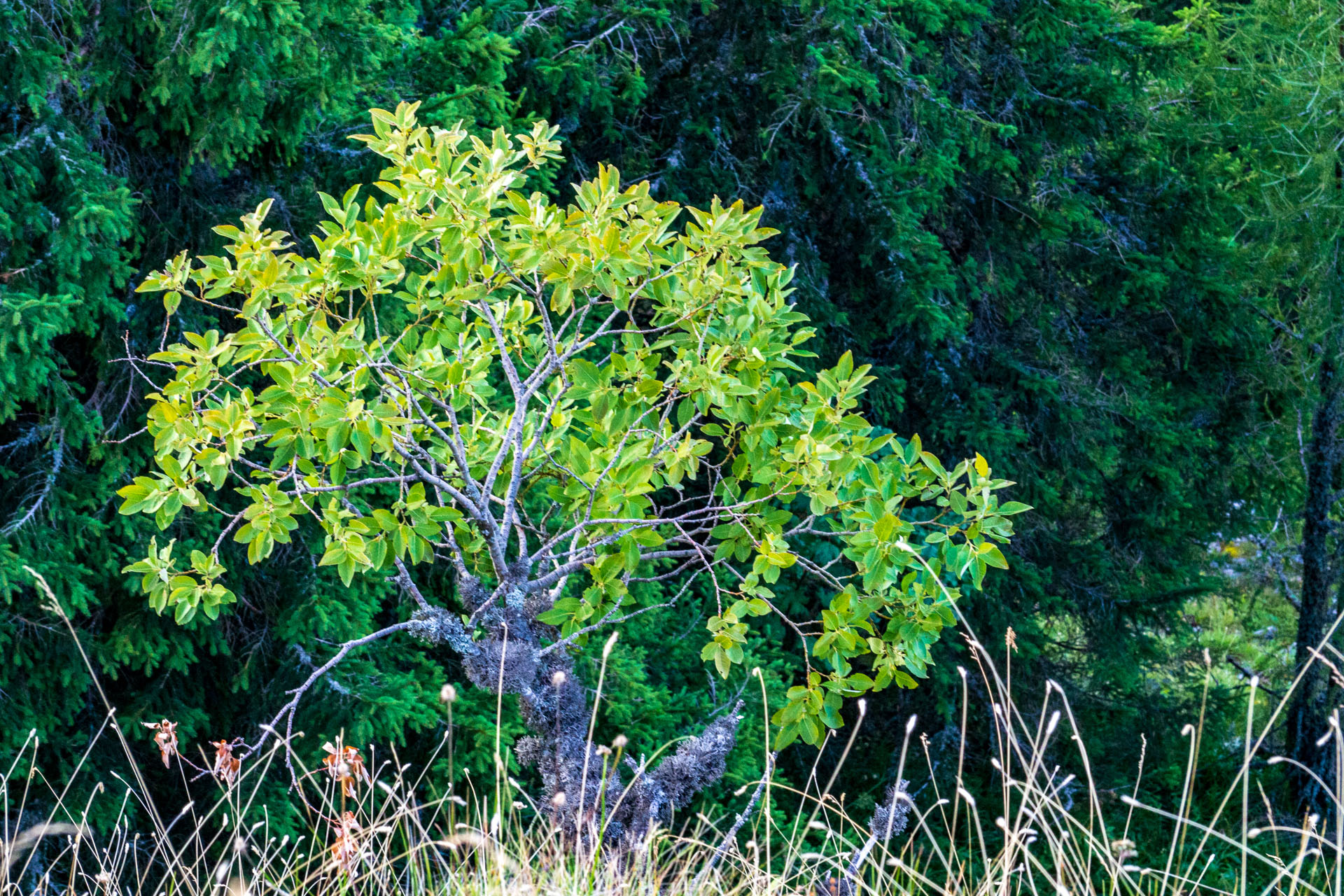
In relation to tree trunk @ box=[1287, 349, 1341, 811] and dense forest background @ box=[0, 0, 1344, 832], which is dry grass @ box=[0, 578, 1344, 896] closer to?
dense forest background @ box=[0, 0, 1344, 832]

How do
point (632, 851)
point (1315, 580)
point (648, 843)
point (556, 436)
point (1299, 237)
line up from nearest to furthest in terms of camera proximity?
point (648, 843), point (632, 851), point (556, 436), point (1299, 237), point (1315, 580)

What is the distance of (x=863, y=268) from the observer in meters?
7.34

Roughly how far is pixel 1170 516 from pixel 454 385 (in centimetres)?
728

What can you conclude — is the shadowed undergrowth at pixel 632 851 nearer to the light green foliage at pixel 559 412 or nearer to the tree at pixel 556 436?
the tree at pixel 556 436

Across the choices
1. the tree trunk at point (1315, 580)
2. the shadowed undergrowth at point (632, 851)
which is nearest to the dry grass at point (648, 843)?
the shadowed undergrowth at point (632, 851)

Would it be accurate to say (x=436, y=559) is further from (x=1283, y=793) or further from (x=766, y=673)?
(x=1283, y=793)

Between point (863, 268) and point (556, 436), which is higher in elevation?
point (556, 436)

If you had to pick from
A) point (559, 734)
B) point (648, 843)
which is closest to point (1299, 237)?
point (559, 734)

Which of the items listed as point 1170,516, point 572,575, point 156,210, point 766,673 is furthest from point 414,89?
point 1170,516

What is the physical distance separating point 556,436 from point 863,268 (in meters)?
4.50

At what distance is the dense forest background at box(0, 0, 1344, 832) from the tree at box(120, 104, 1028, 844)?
161 centimetres

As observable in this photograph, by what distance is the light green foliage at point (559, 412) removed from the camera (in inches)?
110

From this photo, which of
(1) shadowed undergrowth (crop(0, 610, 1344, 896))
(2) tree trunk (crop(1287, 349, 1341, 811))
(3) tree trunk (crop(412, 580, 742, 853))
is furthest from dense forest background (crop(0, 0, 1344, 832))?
(3) tree trunk (crop(412, 580, 742, 853))

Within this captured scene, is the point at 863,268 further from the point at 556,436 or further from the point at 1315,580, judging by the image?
the point at 1315,580
